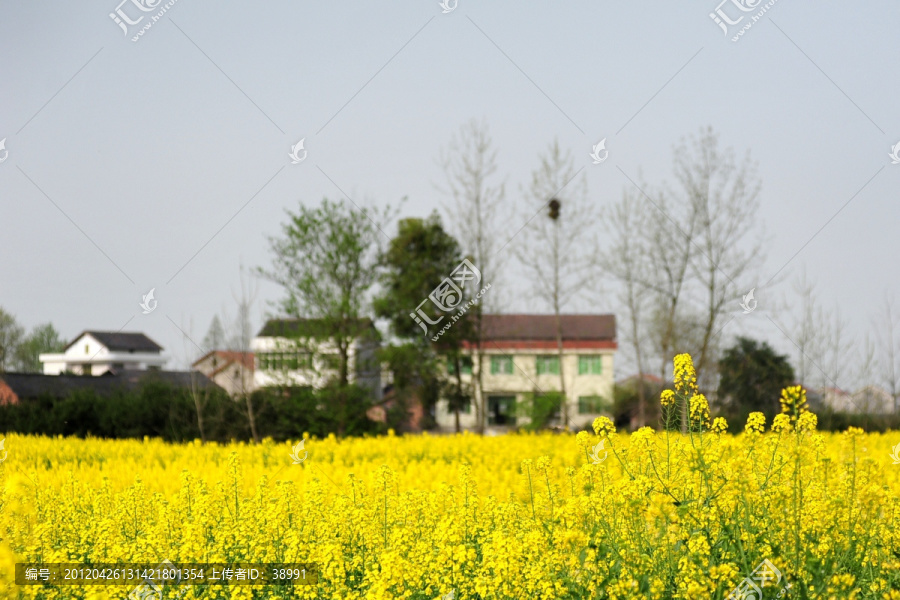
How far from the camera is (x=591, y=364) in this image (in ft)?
130

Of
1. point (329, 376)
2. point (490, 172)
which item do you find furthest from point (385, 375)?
point (490, 172)

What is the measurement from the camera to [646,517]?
4.08m

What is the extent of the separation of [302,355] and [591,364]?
20223mm

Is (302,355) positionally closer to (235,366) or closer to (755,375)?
(235,366)

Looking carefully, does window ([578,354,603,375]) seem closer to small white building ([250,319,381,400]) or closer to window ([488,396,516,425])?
window ([488,396,516,425])

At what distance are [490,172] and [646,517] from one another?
20728 millimetres

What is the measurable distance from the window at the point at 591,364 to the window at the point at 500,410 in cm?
381

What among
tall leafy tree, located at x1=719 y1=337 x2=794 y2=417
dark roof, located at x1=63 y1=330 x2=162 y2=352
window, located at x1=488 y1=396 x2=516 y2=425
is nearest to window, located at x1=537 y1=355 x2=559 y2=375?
window, located at x1=488 y1=396 x2=516 y2=425

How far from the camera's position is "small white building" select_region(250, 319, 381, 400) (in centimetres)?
2256

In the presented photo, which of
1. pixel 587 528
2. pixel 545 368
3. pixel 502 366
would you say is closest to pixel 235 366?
pixel 502 366

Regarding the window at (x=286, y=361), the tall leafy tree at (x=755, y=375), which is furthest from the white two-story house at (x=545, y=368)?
the window at (x=286, y=361)

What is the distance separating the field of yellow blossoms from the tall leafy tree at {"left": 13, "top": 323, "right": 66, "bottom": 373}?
39.3m

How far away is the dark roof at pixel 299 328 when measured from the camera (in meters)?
22.5

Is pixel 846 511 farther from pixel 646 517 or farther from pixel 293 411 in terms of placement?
pixel 293 411
